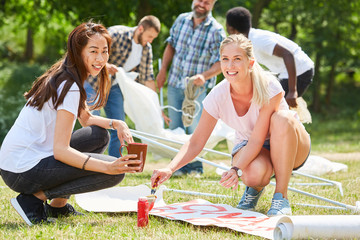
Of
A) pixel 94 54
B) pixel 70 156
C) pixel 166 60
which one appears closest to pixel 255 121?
pixel 94 54

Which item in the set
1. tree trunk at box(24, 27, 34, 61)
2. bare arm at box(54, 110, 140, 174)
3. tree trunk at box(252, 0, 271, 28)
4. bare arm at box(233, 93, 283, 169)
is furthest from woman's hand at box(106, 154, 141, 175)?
tree trunk at box(24, 27, 34, 61)

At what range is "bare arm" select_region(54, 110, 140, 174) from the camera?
288 centimetres

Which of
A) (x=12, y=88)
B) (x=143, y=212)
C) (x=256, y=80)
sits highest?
(x=256, y=80)

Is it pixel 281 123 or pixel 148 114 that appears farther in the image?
pixel 148 114

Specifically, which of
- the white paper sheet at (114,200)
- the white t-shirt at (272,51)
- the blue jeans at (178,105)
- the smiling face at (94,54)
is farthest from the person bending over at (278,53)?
the smiling face at (94,54)

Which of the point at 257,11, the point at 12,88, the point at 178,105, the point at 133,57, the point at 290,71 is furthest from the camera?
the point at 12,88

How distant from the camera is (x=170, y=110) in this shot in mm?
5977

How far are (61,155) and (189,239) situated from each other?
2.73 ft

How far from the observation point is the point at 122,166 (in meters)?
2.88

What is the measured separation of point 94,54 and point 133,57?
258 centimetres

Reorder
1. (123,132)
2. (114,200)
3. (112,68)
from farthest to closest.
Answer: (112,68)
(114,200)
(123,132)

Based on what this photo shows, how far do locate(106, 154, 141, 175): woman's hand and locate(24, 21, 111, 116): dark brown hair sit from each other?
0.44m

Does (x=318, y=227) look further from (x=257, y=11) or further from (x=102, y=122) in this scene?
(x=257, y=11)

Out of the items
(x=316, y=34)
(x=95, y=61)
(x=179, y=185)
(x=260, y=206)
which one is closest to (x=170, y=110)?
(x=179, y=185)
